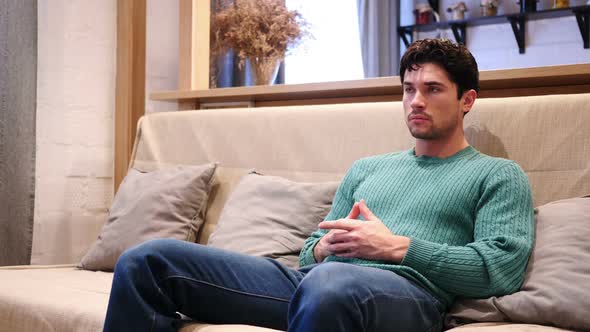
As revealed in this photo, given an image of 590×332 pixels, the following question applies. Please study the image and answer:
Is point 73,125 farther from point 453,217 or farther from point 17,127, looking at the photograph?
point 453,217

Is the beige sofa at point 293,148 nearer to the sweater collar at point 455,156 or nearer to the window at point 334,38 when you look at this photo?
the sweater collar at point 455,156

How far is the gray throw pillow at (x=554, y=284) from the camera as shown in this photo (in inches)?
57.1

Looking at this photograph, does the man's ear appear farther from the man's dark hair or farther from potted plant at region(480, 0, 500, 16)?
potted plant at region(480, 0, 500, 16)

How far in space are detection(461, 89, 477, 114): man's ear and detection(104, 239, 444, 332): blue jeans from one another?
21.4 inches

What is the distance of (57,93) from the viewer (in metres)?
2.94

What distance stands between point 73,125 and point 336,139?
1.26 metres

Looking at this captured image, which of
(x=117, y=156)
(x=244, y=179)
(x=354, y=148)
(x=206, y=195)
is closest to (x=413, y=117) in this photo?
(x=354, y=148)

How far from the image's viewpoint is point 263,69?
303 centimetres

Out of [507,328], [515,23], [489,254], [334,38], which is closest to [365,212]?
[489,254]

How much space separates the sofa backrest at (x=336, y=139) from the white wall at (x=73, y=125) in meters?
0.37

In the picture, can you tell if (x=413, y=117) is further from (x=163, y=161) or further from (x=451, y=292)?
(x=163, y=161)

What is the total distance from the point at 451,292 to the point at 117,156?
1.87 meters

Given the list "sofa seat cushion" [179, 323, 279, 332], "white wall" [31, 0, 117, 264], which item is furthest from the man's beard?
"white wall" [31, 0, 117, 264]

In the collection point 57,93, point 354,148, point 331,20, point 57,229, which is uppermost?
point 331,20
